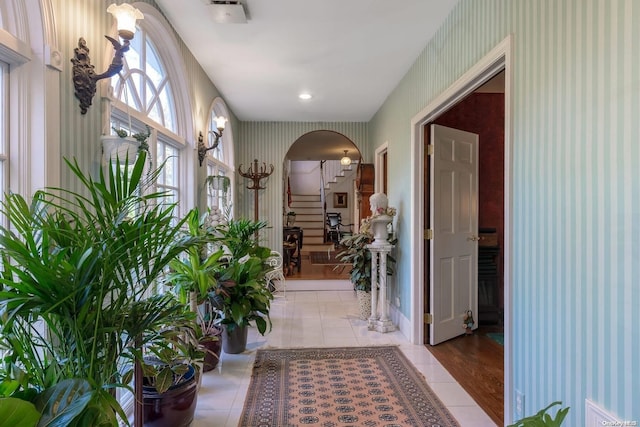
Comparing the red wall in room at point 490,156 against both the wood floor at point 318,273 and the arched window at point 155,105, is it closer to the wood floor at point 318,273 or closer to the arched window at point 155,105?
the wood floor at point 318,273

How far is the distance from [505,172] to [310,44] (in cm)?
193

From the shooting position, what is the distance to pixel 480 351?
3248mm

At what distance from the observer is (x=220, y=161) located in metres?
4.64

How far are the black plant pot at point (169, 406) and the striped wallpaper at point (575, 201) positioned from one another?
1.70 meters

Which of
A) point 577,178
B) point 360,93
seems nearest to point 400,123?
point 360,93

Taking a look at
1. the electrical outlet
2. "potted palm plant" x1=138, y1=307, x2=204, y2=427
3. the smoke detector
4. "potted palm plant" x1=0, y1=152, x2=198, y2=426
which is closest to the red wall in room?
the electrical outlet

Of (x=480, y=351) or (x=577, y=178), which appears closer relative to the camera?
(x=577, y=178)

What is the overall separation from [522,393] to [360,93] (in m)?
3.49

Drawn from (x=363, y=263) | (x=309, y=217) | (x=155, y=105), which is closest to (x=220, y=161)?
(x=155, y=105)

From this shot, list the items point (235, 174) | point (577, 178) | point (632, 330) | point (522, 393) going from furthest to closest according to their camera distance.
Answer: point (235, 174), point (522, 393), point (577, 178), point (632, 330)

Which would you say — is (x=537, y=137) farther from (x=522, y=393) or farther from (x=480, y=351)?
(x=480, y=351)

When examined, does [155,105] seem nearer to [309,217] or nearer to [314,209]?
[309,217]

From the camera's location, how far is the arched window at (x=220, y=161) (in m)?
3.96

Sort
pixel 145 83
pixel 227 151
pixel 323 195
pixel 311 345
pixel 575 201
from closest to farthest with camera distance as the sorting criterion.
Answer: pixel 575 201, pixel 145 83, pixel 311 345, pixel 227 151, pixel 323 195
